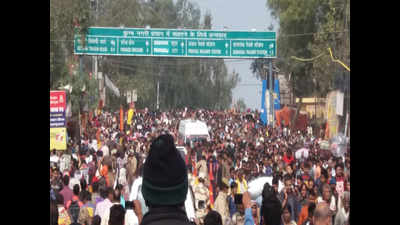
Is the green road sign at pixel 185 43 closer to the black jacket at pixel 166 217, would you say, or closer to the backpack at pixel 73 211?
the backpack at pixel 73 211

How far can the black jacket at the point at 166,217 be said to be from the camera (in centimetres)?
202

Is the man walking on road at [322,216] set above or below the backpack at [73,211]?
above

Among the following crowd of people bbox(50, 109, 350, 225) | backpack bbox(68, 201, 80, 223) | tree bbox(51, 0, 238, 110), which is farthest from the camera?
tree bbox(51, 0, 238, 110)

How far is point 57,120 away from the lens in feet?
43.3

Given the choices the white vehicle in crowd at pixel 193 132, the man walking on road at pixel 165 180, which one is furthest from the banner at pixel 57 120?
the man walking on road at pixel 165 180

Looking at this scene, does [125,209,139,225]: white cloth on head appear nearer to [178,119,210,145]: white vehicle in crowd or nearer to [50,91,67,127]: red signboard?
[50,91,67,127]: red signboard

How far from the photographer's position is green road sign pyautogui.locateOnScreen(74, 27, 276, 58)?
70.4ft

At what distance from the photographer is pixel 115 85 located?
28203 millimetres

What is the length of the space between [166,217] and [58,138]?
11.4 m

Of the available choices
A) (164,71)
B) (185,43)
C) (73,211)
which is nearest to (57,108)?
(73,211)

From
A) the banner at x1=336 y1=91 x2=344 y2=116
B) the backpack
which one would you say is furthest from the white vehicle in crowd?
the backpack

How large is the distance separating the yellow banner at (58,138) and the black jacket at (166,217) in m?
11.2

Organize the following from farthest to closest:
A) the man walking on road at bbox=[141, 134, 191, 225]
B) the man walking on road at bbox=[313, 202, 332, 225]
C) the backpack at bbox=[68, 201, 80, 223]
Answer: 1. the backpack at bbox=[68, 201, 80, 223]
2. the man walking on road at bbox=[313, 202, 332, 225]
3. the man walking on road at bbox=[141, 134, 191, 225]

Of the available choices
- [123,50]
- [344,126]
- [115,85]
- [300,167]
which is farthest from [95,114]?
[300,167]
